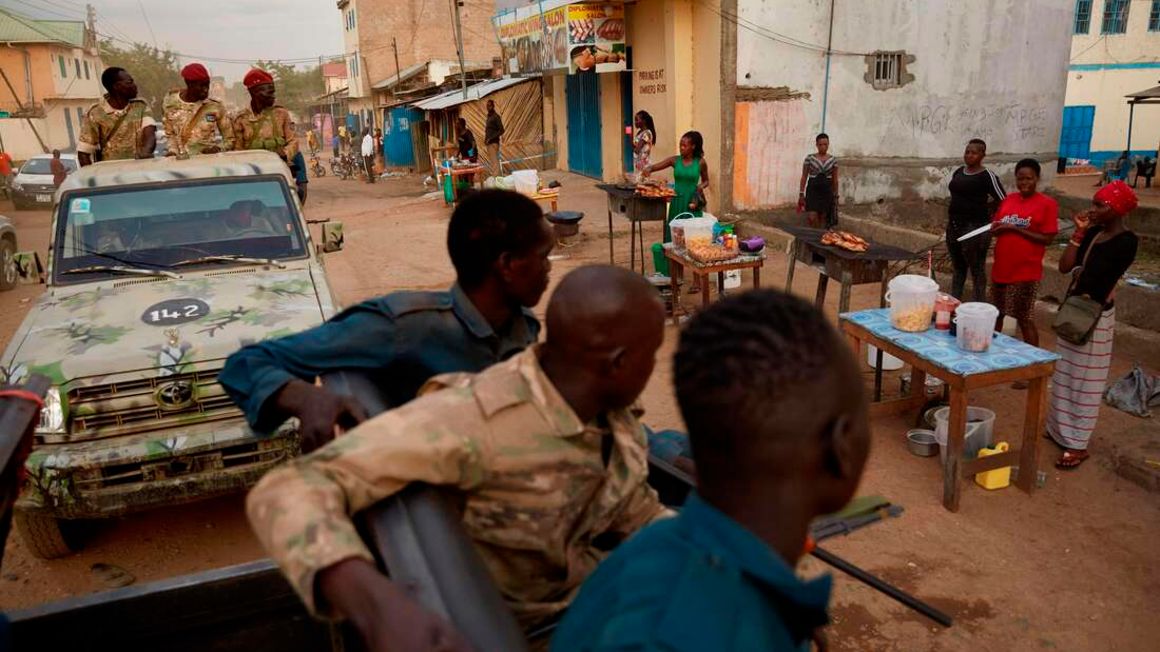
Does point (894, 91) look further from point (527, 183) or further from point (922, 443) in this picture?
point (922, 443)

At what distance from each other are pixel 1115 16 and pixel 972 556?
23.7 metres

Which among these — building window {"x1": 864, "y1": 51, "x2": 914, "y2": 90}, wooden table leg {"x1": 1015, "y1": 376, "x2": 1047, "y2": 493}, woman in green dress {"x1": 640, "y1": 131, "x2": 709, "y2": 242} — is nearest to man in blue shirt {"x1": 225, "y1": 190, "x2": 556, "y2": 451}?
wooden table leg {"x1": 1015, "y1": 376, "x2": 1047, "y2": 493}

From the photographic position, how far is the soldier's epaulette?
220 cm

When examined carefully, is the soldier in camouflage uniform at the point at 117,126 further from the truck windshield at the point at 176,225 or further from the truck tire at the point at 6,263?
the truck tire at the point at 6,263

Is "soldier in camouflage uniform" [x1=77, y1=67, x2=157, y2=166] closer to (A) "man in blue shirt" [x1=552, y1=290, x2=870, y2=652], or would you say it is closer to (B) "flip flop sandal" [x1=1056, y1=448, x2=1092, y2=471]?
(A) "man in blue shirt" [x1=552, y1=290, x2=870, y2=652]

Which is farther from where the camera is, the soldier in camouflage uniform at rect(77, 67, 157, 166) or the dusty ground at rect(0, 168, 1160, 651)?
the soldier in camouflage uniform at rect(77, 67, 157, 166)

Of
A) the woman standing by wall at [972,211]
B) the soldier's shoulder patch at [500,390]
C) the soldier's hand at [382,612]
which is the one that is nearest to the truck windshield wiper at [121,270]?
the soldier's shoulder patch at [500,390]

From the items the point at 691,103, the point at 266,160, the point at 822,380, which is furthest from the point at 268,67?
the point at 822,380

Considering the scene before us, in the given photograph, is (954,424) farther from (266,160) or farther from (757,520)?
(266,160)

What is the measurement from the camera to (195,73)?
23.5ft

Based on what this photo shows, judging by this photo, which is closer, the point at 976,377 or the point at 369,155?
the point at 976,377

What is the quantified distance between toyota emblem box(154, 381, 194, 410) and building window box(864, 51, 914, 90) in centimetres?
1202

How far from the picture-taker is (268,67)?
233 feet

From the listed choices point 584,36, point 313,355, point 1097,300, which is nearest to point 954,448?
point 1097,300
